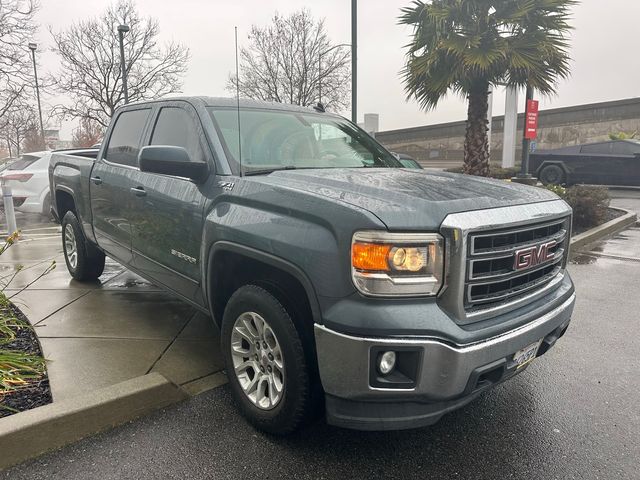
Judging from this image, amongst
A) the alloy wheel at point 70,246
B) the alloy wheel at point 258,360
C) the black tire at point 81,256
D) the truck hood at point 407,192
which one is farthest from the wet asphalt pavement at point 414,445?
the alloy wheel at point 70,246

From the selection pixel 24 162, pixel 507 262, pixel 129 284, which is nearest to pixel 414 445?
pixel 507 262

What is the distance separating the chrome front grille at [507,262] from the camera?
228 cm

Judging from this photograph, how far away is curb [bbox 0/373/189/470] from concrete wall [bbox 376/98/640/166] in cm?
2779

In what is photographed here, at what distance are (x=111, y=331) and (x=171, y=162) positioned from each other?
1875 millimetres

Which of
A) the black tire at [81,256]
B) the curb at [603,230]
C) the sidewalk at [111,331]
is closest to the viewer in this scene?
the sidewalk at [111,331]

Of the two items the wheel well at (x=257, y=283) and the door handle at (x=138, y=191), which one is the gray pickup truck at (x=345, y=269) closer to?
the wheel well at (x=257, y=283)

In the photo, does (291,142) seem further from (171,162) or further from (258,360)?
(258,360)

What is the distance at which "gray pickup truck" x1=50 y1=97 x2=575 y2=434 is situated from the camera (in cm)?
216

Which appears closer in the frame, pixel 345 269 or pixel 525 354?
pixel 345 269

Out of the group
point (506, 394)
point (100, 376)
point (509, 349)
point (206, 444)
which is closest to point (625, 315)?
point (506, 394)

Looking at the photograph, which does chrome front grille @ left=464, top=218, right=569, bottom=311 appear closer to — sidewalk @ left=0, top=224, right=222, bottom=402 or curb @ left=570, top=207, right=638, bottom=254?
sidewalk @ left=0, top=224, right=222, bottom=402

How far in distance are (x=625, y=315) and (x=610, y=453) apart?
2649 millimetres

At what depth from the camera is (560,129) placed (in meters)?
28.1

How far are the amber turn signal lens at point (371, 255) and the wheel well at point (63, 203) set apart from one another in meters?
4.71
